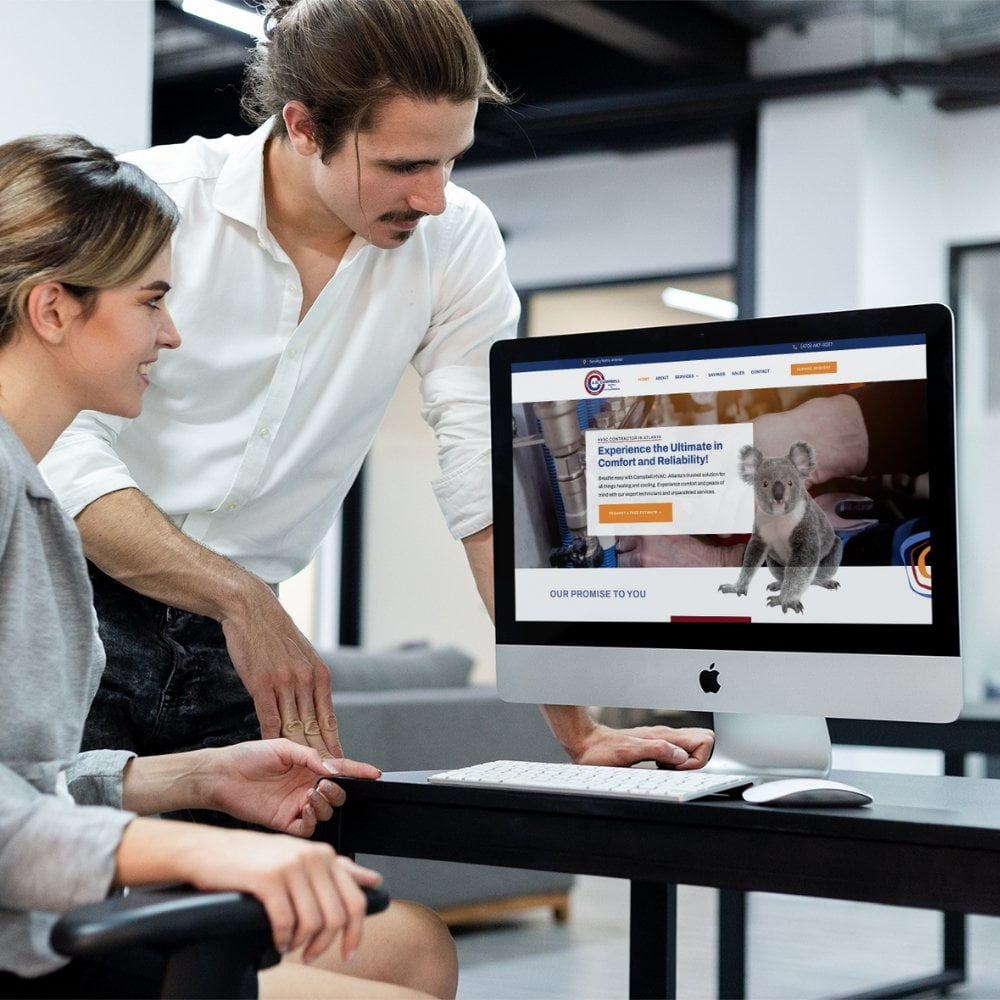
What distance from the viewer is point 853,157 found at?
6387 mm

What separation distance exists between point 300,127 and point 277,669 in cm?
67

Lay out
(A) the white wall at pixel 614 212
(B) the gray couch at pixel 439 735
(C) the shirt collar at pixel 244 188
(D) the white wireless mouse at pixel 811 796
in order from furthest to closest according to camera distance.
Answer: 1. (A) the white wall at pixel 614 212
2. (B) the gray couch at pixel 439 735
3. (C) the shirt collar at pixel 244 188
4. (D) the white wireless mouse at pixel 811 796

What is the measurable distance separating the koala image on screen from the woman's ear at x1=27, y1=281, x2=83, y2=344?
0.76 m

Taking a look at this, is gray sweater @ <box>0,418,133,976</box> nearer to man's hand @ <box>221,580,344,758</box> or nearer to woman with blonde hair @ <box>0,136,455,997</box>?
woman with blonde hair @ <box>0,136,455,997</box>

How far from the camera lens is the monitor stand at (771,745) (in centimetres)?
168

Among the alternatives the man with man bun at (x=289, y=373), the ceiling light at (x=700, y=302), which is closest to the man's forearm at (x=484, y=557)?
the man with man bun at (x=289, y=373)

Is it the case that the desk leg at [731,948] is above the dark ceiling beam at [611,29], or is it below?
below

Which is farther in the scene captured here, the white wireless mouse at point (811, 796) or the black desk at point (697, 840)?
the white wireless mouse at point (811, 796)

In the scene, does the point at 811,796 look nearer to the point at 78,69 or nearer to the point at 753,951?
the point at 78,69

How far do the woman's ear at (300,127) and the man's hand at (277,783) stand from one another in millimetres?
736

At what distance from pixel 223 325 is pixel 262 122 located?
33 centimetres

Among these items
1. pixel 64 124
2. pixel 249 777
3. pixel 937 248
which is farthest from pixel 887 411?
pixel 937 248

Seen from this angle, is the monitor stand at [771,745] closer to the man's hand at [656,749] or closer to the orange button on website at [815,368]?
the man's hand at [656,749]

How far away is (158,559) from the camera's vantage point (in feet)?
5.54
